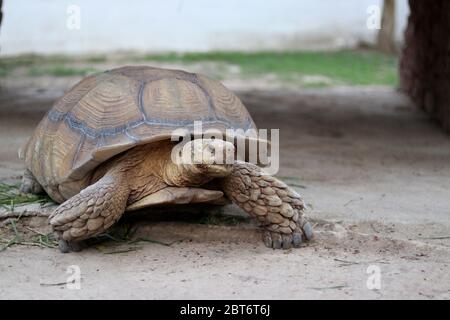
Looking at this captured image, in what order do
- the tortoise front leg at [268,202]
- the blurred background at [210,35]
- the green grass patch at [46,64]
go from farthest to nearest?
the blurred background at [210,35]
the green grass patch at [46,64]
the tortoise front leg at [268,202]

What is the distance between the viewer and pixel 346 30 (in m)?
14.0

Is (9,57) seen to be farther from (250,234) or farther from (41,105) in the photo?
(250,234)

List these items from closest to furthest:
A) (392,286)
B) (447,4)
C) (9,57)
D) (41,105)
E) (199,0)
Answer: (392,286) < (447,4) < (41,105) < (9,57) < (199,0)

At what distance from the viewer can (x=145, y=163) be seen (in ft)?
9.17

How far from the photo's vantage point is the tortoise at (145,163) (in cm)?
261

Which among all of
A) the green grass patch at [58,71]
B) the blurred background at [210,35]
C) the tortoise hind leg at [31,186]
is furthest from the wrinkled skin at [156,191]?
the blurred background at [210,35]

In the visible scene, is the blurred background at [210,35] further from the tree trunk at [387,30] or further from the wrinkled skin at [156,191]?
the wrinkled skin at [156,191]

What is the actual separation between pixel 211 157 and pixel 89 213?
523mm

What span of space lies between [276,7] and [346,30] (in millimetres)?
1552

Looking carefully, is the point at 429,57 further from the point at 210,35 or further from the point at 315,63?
the point at 210,35

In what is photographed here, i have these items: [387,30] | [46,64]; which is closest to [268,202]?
[46,64]

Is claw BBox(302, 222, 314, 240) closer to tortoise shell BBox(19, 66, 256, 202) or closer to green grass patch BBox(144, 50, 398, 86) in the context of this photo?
tortoise shell BBox(19, 66, 256, 202)

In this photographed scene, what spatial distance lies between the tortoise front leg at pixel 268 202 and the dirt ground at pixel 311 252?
0.24 feet
